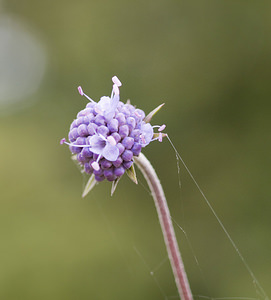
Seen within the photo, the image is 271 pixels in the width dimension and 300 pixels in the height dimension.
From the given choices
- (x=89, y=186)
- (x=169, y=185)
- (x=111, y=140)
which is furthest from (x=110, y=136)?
(x=169, y=185)

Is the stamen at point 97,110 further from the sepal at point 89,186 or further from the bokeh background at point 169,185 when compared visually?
the bokeh background at point 169,185

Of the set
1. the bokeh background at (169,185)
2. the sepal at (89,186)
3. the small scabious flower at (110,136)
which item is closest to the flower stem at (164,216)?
the small scabious flower at (110,136)

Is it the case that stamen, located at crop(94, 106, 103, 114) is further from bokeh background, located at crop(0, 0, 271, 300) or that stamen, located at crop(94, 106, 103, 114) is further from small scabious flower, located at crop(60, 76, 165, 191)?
bokeh background, located at crop(0, 0, 271, 300)

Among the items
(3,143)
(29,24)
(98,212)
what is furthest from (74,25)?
(98,212)

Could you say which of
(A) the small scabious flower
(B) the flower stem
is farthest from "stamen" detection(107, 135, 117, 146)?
(B) the flower stem

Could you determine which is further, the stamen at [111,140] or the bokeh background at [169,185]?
the bokeh background at [169,185]

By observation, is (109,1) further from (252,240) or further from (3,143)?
Result: (252,240)
